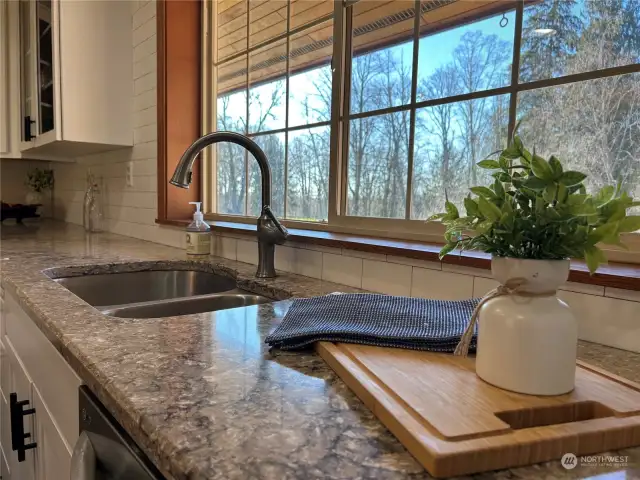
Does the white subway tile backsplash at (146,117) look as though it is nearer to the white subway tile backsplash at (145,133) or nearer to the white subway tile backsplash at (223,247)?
the white subway tile backsplash at (145,133)

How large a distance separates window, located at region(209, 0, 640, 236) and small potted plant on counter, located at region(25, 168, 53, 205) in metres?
2.18

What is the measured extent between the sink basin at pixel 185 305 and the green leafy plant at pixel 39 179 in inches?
116

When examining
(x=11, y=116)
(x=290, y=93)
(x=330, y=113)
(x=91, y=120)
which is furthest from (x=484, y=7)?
(x=11, y=116)

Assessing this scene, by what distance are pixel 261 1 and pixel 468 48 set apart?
103 centimetres

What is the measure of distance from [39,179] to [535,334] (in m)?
3.85

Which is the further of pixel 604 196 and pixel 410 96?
pixel 410 96

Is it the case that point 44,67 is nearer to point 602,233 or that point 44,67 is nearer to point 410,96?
point 410,96

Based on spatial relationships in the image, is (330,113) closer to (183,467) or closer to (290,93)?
(290,93)

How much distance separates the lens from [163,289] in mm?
1631

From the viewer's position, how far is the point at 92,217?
2627 mm

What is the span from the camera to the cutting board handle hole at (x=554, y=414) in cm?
47

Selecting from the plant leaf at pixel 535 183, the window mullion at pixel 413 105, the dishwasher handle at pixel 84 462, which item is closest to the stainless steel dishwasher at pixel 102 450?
the dishwasher handle at pixel 84 462

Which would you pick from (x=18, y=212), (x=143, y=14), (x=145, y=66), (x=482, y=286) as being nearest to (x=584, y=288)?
(x=482, y=286)

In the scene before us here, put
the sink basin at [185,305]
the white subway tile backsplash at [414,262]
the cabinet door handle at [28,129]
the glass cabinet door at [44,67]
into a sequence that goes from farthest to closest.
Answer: the cabinet door handle at [28,129]
the glass cabinet door at [44,67]
the sink basin at [185,305]
the white subway tile backsplash at [414,262]
